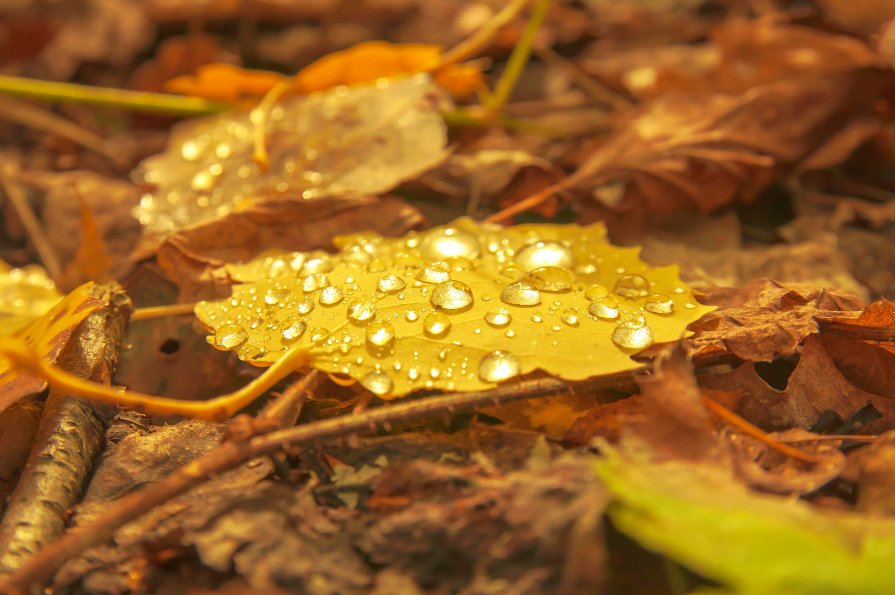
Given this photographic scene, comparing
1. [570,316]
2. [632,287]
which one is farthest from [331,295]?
[632,287]

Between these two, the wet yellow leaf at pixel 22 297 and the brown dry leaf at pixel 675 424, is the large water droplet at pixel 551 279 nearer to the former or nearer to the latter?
the brown dry leaf at pixel 675 424

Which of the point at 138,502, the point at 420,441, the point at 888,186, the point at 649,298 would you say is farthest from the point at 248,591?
the point at 888,186

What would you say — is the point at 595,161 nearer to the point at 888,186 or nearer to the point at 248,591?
the point at 888,186

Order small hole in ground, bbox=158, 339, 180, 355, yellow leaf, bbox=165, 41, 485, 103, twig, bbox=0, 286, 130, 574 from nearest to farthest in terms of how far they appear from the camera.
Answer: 1. twig, bbox=0, 286, 130, 574
2. small hole in ground, bbox=158, 339, 180, 355
3. yellow leaf, bbox=165, 41, 485, 103

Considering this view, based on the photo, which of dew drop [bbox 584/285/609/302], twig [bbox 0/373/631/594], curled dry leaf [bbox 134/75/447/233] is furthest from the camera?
curled dry leaf [bbox 134/75/447/233]

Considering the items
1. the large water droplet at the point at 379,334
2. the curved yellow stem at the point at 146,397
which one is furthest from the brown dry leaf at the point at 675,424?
the curved yellow stem at the point at 146,397

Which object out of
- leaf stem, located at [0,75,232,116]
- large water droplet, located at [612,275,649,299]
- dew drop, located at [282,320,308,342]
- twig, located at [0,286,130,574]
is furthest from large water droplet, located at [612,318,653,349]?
leaf stem, located at [0,75,232,116]

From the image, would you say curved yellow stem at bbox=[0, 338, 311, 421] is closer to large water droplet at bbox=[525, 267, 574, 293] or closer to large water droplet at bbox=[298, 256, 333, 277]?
large water droplet at bbox=[298, 256, 333, 277]
